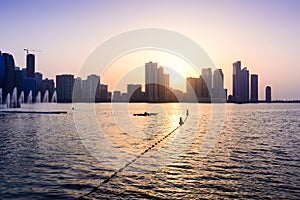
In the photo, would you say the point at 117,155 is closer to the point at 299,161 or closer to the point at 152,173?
the point at 152,173

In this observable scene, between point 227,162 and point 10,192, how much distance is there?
1754 centimetres

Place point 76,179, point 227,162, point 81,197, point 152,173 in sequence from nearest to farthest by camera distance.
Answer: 1. point 81,197
2. point 76,179
3. point 152,173
4. point 227,162

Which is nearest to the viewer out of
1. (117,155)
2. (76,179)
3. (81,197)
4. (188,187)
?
(81,197)

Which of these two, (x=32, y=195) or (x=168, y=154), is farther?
(x=168, y=154)

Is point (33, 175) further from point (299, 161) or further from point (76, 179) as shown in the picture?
point (299, 161)

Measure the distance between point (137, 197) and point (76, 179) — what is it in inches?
214

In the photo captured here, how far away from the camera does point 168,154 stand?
33781 millimetres

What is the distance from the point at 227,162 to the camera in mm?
29438

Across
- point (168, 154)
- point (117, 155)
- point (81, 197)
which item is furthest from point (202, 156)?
point (81, 197)

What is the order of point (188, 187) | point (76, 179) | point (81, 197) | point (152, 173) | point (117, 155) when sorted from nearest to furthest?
1. point (81, 197)
2. point (188, 187)
3. point (76, 179)
4. point (152, 173)
5. point (117, 155)

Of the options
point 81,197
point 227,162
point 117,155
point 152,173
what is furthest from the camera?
point 117,155

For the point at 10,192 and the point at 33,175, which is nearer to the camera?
the point at 10,192

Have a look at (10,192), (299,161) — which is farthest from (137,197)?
(299,161)

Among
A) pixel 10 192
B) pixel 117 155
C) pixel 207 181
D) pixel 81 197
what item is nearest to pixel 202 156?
pixel 117 155
